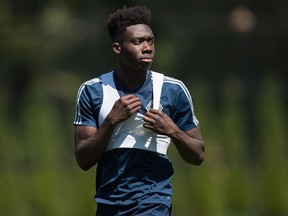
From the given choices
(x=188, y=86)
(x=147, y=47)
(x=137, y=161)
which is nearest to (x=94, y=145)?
(x=137, y=161)

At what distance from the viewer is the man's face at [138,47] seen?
6.01m

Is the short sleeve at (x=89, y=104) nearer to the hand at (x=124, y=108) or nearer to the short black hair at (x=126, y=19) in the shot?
the hand at (x=124, y=108)

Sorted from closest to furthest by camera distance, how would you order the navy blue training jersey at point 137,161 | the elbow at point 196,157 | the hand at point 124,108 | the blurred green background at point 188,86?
the hand at point 124,108 < the navy blue training jersey at point 137,161 < the elbow at point 196,157 < the blurred green background at point 188,86

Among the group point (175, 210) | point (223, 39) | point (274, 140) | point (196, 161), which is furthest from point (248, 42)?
point (196, 161)

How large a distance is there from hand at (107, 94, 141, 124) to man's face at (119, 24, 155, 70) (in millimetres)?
254

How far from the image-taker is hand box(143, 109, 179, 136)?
5859 millimetres

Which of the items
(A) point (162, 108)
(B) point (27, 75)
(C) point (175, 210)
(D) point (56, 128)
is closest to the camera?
(A) point (162, 108)

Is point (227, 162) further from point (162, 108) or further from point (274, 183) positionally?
point (162, 108)

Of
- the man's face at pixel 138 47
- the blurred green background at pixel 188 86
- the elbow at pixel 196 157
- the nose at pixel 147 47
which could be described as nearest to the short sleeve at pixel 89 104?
the man's face at pixel 138 47

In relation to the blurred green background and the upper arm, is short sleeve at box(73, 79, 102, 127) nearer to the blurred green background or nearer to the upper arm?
the upper arm

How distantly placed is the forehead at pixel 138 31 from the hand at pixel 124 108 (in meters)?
0.41

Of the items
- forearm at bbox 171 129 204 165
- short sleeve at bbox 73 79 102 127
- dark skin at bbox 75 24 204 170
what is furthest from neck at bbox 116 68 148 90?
forearm at bbox 171 129 204 165

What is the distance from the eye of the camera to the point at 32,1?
19578mm

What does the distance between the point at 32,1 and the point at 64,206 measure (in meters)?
6.15
